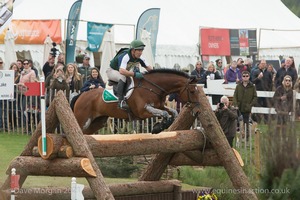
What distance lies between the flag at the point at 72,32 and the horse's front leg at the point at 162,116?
1263cm

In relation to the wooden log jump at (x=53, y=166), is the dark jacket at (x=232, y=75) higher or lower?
higher

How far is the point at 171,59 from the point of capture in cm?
3428

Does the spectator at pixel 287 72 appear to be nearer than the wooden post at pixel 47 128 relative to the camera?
No

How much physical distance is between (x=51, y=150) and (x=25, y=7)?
25.7 metres

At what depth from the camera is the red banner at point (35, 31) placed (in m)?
32.6

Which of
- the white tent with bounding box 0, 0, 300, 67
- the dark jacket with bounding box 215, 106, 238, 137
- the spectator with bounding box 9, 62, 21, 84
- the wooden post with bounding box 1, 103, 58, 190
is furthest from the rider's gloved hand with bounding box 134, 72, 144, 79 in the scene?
the white tent with bounding box 0, 0, 300, 67

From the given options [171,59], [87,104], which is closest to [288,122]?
[87,104]

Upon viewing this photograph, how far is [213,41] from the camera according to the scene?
33.9 metres

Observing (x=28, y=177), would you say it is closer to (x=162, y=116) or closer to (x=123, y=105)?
(x=123, y=105)

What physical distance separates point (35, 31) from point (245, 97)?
14099 mm

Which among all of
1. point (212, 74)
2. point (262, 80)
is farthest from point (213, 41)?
point (262, 80)

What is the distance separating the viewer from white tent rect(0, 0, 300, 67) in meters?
34.8

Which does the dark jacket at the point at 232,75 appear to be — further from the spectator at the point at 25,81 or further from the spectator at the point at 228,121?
the spectator at the point at 228,121

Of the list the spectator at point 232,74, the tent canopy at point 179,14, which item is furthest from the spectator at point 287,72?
the tent canopy at point 179,14
